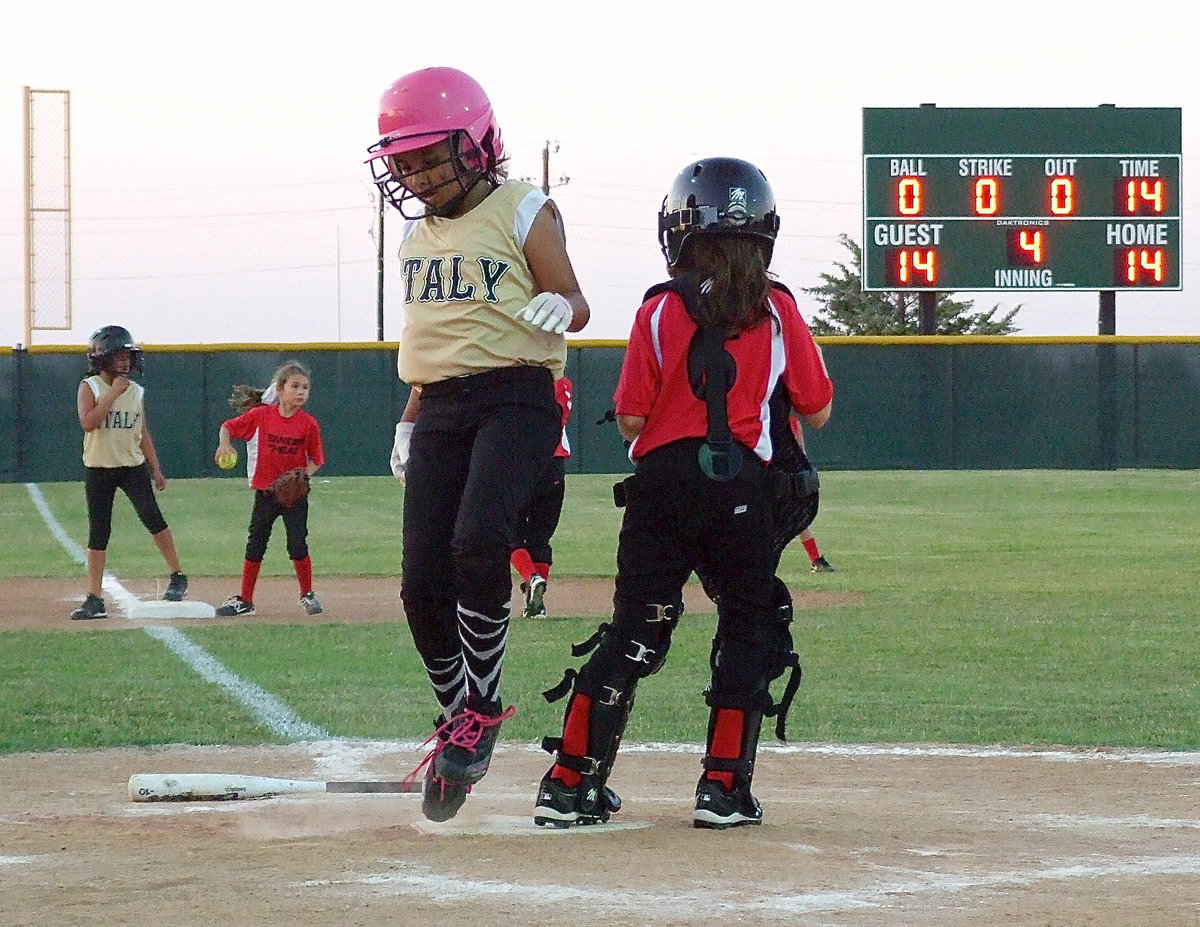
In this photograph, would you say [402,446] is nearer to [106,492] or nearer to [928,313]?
[106,492]

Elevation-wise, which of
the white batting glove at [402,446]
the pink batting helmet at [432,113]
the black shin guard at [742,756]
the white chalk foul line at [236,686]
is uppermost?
the pink batting helmet at [432,113]

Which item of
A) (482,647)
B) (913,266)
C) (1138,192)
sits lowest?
(482,647)

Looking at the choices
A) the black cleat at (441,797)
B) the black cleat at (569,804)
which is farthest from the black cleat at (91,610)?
the black cleat at (569,804)

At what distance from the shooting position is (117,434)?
428 inches

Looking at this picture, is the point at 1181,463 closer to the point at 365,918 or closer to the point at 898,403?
the point at 898,403

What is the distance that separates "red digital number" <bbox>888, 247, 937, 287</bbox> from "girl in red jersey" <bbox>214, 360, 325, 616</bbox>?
1611cm

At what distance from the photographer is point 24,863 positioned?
4.07 metres

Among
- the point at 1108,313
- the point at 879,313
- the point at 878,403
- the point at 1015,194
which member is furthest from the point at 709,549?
the point at 879,313

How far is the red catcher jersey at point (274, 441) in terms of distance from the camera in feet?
35.7

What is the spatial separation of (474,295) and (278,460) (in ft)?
21.3

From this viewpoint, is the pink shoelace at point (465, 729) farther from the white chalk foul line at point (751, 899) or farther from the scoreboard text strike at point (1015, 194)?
the scoreboard text strike at point (1015, 194)

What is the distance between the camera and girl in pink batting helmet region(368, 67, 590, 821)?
4574mm

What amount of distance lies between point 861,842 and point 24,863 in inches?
77.1

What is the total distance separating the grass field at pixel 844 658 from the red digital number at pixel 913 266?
8.66 metres
